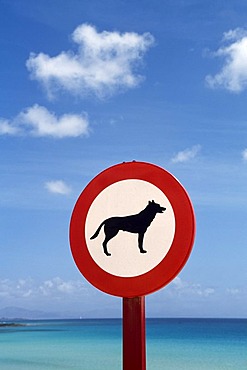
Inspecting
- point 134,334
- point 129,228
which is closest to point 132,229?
point 129,228

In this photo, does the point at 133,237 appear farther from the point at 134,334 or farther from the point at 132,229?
the point at 134,334

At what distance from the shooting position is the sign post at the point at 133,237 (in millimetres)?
2160

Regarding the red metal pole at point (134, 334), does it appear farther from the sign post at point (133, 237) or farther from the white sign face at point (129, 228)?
the white sign face at point (129, 228)

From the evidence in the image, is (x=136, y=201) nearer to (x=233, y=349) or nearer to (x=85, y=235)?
(x=85, y=235)

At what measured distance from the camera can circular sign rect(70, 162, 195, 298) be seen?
7.08 feet

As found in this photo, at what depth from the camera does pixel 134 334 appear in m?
2.24

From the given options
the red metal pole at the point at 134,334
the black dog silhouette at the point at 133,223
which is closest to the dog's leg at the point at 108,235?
the black dog silhouette at the point at 133,223

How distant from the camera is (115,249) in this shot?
88.9 inches

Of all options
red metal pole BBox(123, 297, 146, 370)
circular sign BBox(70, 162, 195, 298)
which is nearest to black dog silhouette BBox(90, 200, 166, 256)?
circular sign BBox(70, 162, 195, 298)

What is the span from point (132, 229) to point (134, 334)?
1.25ft

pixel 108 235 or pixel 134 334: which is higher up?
pixel 108 235

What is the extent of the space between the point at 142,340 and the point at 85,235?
1.44ft

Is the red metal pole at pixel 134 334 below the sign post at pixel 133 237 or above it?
below

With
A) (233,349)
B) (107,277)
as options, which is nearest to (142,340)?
(107,277)
